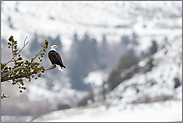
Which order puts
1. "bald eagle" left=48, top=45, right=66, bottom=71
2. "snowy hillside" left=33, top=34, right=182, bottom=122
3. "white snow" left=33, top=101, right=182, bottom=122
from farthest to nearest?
"snowy hillside" left=33, top=34, right=182, bottom=122, "white snow" left=33, top=101, right=182, bottom=122, "bald eagle" left=48, top=45, right=66, bottom=71

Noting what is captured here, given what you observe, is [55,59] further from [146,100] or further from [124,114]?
[146,100]

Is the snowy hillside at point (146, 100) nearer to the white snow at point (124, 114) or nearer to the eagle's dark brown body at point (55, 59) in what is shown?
the white snow at point (124, 114)

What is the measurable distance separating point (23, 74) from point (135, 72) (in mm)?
7268

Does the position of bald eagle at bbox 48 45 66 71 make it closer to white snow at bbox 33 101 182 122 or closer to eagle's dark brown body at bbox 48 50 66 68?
eagle's dark brown body at bbox 48 50 66 68

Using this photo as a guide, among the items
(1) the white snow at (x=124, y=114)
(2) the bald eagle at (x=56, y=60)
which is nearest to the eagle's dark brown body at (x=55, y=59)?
(2) the bald eagle at (x=56, y=60)

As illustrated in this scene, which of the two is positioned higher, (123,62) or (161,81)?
(123,62)

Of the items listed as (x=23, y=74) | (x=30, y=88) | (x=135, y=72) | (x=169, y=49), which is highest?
(x=169, y=49)

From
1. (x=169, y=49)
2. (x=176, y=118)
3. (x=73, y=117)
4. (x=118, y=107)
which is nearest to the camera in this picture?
(x=176, y=118)

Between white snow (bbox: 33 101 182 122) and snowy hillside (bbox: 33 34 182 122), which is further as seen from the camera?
snowy hillside (bbox: 33 34 182 122)

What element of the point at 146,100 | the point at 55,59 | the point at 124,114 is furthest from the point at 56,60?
the point at 146,100

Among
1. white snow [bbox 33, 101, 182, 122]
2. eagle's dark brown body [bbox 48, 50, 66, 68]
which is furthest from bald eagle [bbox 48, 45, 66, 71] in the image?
white snow [bbox 33, 101, 182, 122]

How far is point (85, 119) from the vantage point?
686cm

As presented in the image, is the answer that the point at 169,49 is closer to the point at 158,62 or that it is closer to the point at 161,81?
the point at 158,62

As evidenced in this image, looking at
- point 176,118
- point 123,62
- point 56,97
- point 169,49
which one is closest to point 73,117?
point 56,97
